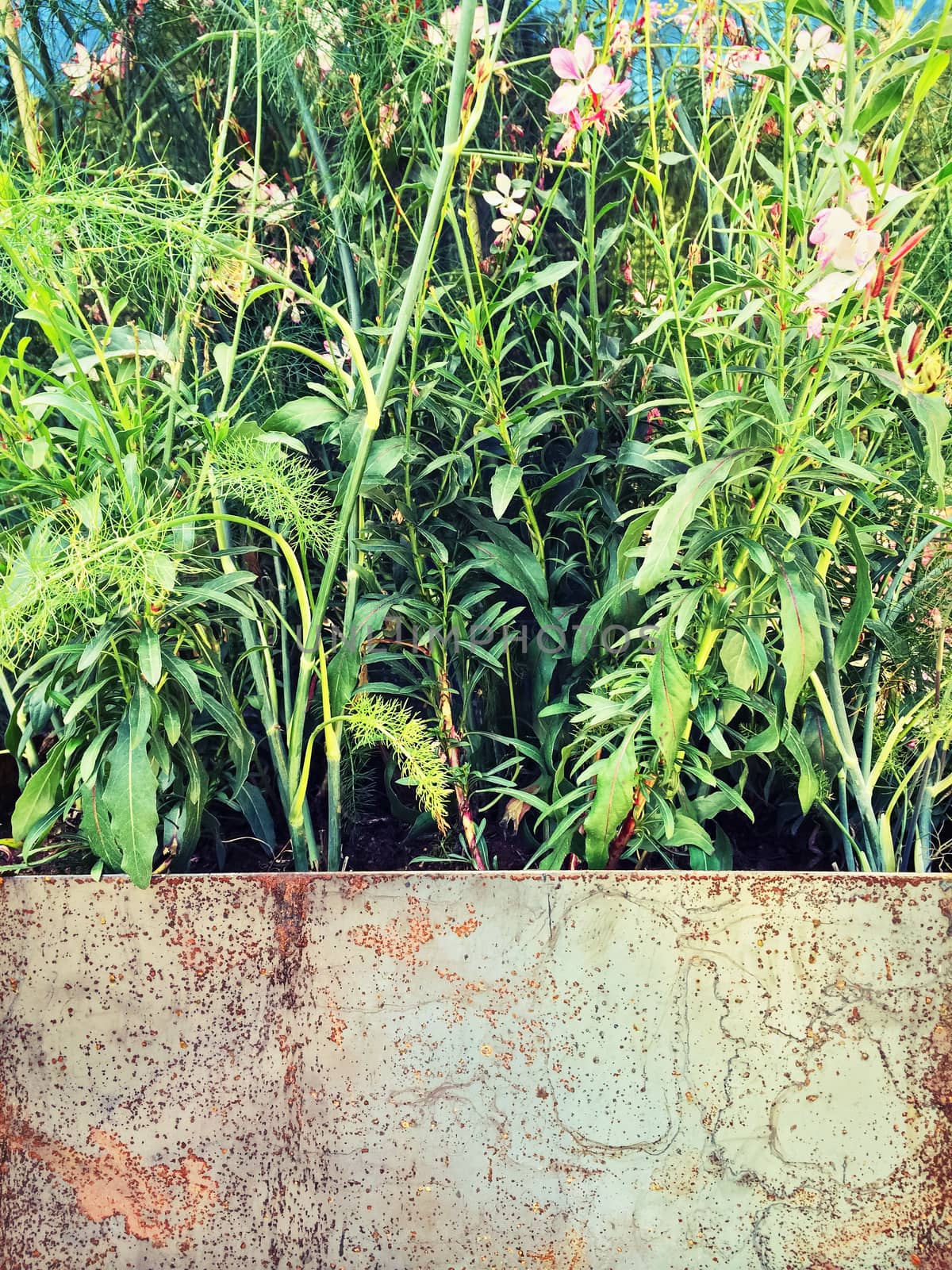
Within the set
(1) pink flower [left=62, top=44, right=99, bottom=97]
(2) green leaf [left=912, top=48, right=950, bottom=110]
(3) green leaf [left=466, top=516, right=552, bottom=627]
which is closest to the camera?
(2) green leaf [left=912, top=48, right=950, bottom=110]

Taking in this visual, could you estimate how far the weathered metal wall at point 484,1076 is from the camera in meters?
0.72

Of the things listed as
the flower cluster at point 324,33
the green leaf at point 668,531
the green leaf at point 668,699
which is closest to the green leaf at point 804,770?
the green leaf at point 668,699

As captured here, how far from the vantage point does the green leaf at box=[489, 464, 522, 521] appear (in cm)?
77

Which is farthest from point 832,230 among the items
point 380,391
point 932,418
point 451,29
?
point 451,29

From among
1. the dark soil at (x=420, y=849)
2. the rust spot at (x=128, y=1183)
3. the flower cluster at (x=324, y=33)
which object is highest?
the flower cluster at (x=324, y=33)

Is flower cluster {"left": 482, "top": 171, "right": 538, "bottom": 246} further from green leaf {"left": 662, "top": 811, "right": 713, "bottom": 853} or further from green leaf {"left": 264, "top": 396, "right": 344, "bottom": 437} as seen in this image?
green leaf {"left": 662, "top": 811, "right": 713, "bottom": 853}

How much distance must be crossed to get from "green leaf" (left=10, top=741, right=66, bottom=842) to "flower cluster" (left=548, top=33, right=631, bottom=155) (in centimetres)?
73

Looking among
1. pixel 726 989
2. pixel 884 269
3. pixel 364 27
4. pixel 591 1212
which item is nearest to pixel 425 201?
pixel 364 27

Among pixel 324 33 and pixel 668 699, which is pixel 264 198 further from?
pixel 668 699

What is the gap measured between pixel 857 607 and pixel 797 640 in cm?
8

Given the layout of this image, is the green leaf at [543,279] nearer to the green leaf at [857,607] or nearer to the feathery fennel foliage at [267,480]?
the feathery fennel foliage at [267,480]

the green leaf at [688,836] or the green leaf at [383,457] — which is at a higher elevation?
the green leaf at [383,457]

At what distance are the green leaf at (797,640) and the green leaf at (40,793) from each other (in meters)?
0.65

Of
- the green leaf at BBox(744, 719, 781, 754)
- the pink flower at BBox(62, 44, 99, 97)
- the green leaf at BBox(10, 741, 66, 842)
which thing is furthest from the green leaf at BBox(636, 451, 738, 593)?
the pink flower at BBox(62, 44, 99, 97)
